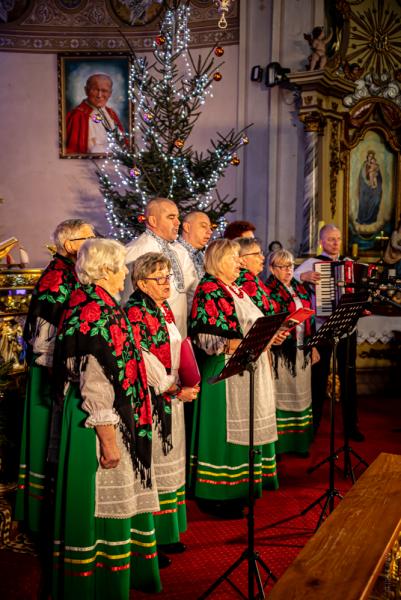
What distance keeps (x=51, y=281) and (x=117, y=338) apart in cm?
106

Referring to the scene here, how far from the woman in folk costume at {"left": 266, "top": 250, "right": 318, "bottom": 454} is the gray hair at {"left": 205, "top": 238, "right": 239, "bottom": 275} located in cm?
123

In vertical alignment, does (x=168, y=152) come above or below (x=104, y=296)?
above

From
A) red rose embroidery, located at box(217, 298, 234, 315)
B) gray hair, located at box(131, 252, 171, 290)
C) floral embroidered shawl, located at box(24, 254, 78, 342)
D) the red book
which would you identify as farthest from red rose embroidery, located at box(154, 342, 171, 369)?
red rose embroidery, located at box(217, 298, 234, 315)

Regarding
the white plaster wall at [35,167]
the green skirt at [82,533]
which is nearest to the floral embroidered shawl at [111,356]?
the green skirt at [82,533]

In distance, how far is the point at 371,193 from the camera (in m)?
9.09

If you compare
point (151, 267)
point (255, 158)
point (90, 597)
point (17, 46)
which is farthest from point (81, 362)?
point (17, 46)

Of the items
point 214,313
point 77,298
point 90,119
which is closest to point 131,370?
point 77,298

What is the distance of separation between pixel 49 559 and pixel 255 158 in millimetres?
6899

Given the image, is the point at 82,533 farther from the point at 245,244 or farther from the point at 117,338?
the point at 245,244

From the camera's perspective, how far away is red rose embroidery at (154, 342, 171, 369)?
3.32 m

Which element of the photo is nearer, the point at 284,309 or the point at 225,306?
the point at 225,306

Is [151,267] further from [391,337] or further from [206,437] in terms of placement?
[391,337]

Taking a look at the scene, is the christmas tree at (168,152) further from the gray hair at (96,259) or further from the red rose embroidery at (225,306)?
the gray hair at (96,259)

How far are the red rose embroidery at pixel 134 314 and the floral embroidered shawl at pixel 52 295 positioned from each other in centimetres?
50
